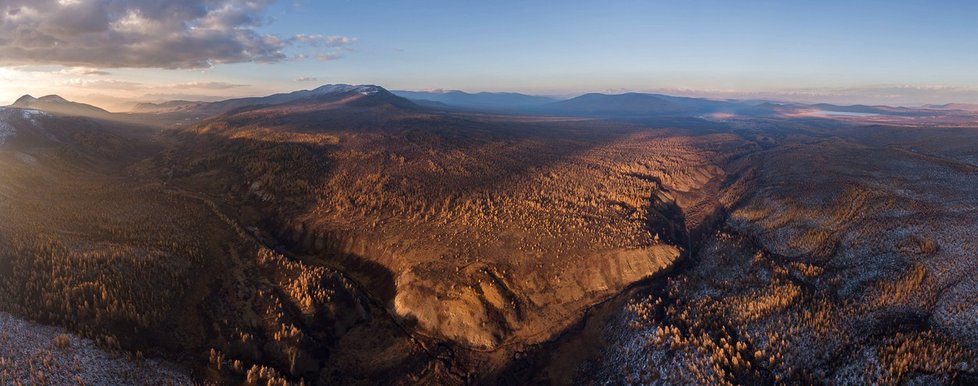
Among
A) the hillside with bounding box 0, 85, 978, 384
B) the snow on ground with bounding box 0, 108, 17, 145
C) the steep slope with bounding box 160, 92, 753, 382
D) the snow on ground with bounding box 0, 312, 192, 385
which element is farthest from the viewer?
the snow on ground with bounding box 0, 108, 17, 145

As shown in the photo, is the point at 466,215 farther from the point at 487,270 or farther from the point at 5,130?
the point at 5,130

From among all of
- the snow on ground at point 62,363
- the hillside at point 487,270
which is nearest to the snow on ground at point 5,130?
the hillside at point 487,270

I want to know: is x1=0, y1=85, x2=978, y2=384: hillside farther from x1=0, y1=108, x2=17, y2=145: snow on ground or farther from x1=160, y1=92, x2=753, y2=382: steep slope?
x1=0, y1=108, x2=17, y2=145: snow on ground

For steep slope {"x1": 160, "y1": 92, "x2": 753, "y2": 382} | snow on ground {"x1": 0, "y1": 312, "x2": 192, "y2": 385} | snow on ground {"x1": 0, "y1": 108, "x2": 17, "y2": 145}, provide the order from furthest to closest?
snow on ground {"x1": 0, "y1": 108, "x2": 17, "y2": 145} → steep slope {"x1": 160, "y1": 92, "x2": 753, "y2": 382} → snow on ground {"x1": 0, "y1": 312, "x2": 192, "y2": 385}

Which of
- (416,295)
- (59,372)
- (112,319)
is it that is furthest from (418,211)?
(59,372)

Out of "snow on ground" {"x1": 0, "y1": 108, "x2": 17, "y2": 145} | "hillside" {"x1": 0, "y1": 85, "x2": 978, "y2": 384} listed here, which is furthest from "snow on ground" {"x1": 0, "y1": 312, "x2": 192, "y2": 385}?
"snow on ground" {"x1": 0, "y1": 108, "x2": 17, "y2": 145}

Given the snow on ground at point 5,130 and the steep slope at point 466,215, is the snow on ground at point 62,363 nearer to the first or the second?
the steep slope at point 466,215

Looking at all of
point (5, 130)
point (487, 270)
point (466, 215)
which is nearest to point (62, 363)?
point (487, 270)

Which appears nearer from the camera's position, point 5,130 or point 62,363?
point 62,363

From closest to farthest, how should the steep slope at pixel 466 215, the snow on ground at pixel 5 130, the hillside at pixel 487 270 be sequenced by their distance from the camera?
the hillside at pixel 487 270
the steep slope at pixel 466 215
the snow on ground at pixel 5 130
